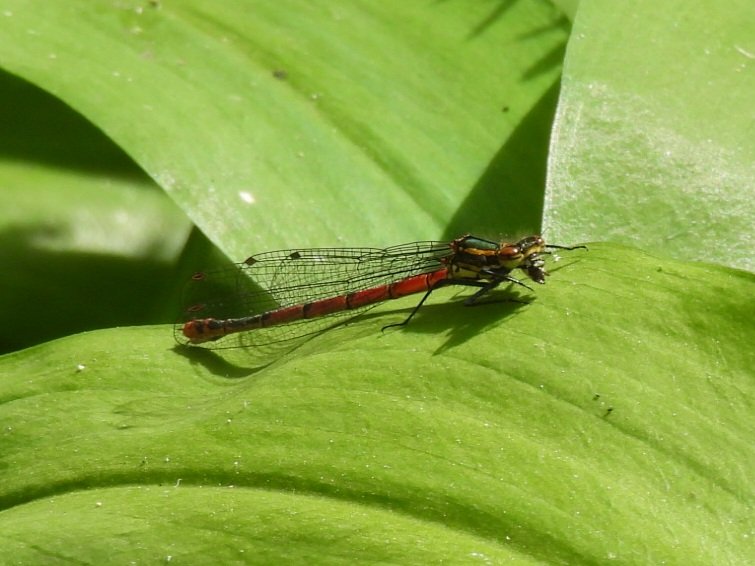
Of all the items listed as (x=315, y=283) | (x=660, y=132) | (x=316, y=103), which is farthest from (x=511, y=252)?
(x=316, y=103)

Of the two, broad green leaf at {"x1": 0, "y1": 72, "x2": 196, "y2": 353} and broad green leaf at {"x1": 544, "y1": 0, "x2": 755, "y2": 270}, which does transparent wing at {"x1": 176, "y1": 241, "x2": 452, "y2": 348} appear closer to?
broad green leaf at {"x1": 0, "y1": 72, "x2": 196, "y2": 353}

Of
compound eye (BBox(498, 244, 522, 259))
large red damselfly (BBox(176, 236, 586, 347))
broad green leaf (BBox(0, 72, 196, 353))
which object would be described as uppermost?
broad green leaf (BBox(0, 72, 196, 353))

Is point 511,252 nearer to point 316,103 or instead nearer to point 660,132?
point 660,132

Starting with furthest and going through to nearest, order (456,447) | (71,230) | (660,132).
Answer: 1. (71,230)
2. (660,132)
3. (456,447)

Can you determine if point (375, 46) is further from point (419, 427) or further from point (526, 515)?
point (526, 515)

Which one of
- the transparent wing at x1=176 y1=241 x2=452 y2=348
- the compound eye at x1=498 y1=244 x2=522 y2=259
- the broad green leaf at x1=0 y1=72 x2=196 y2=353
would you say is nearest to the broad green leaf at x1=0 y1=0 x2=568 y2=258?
the transparent wing at x1=176 y1=241 x2=452 y2=348

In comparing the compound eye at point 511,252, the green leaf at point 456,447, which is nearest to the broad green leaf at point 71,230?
the green leaf at point 456,447
